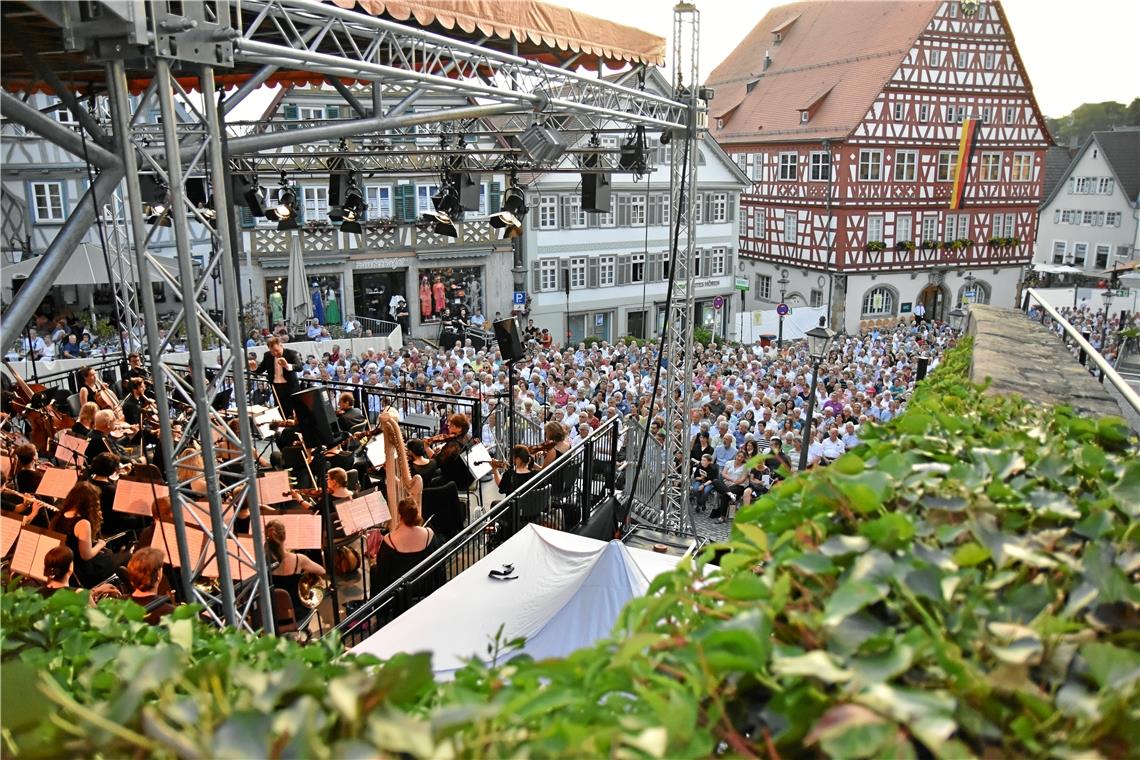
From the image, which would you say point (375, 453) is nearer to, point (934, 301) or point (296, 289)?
point (296, 289)

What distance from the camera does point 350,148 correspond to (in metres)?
12.8

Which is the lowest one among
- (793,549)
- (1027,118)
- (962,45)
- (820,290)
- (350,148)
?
(820,290)

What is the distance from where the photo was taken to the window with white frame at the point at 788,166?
3191 cm

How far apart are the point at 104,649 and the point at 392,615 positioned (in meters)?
4.70

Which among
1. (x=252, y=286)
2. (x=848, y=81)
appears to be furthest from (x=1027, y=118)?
(x=252, y=286)

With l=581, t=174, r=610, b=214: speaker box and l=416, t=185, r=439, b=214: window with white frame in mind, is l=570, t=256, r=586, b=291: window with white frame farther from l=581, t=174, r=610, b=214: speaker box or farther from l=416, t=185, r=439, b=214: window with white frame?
l=581, t=174, r=610, b=214: speaker box

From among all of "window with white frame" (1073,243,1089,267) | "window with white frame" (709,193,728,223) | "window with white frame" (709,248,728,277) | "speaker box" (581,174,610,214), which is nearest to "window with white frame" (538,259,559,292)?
"window with white frame" (709,248,728,277)

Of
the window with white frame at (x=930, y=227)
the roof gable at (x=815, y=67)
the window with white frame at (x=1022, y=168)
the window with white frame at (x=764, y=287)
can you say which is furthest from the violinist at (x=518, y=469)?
the window with white frame at (x=1022, y=168)

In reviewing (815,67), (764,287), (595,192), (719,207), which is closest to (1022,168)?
(815,67)

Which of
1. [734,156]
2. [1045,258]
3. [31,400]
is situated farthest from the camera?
[1045,258]

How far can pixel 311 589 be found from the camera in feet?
20.8

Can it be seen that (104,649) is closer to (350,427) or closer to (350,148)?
(350,427)

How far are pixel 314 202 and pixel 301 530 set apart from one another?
22.5 metres

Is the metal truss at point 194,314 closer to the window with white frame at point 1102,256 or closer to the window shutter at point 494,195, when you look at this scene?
the window shutter at point 494,195
